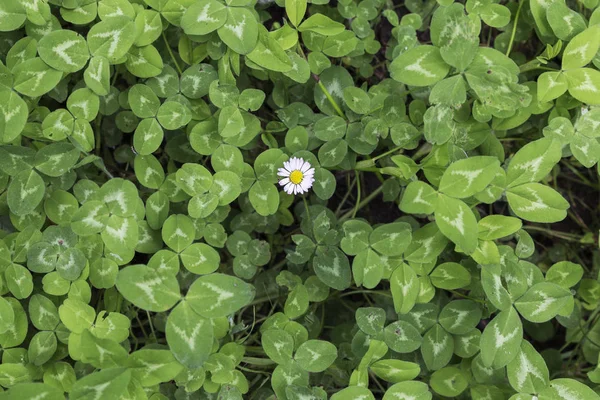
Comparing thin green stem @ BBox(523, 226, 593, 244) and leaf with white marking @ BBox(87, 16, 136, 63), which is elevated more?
leaf with white marking @ BBox(87, 16, 136, 63)

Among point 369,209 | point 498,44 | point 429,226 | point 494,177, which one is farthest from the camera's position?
point 369,209

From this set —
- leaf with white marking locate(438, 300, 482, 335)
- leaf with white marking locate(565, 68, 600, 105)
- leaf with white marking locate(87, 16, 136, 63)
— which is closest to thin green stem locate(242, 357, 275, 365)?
leaf with white marking locate(438, 300, 482, 335)

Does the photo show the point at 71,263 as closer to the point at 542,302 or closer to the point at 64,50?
the point at 64,50

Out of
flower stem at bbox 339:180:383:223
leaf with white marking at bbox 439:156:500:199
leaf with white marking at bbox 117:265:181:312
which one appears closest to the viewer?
leaf with white marking at bbox 117:265:181:312

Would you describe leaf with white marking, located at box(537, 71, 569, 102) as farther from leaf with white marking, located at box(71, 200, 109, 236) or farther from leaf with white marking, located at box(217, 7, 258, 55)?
leaf with white marking, located at box(71, 200, 109, 236)

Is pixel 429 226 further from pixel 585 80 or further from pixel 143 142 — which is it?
pixel 143 142

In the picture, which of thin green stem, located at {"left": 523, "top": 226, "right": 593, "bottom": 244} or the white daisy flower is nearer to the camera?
the white daisy flower

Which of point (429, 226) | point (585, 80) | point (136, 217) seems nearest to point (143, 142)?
point (136, 217)
